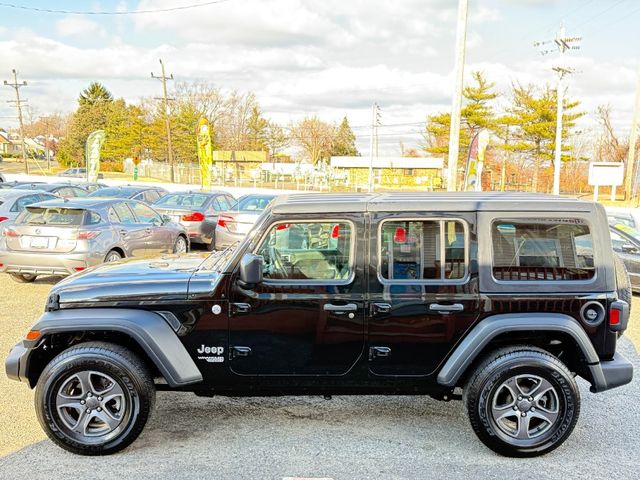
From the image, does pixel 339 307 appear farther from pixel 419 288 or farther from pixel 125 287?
pixel 125 287

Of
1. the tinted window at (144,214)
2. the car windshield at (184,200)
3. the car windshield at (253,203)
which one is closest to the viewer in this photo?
the tinted window at (144,214)

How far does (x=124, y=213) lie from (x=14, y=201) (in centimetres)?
423

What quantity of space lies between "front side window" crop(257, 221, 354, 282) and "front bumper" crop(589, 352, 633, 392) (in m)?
1.91

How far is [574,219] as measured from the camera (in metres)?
3.95

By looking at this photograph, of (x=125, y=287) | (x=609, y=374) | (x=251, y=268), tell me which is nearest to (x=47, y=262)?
(x=125, y=287)

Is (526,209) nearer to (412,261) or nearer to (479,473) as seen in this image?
(412,261)

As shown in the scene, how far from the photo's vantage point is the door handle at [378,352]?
13.0ft

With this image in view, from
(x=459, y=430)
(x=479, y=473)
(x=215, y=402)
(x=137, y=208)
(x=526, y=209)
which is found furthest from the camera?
(x=137, y=208)

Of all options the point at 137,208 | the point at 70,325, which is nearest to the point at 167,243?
the point at 137,208

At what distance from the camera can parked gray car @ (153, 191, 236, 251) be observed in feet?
43.8

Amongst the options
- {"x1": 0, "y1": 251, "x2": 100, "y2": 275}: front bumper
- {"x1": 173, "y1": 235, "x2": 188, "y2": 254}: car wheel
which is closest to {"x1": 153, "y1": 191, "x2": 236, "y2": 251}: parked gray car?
{"x1": 173, "y1": 235, "x2": 188, "y2": 254}: car wheel

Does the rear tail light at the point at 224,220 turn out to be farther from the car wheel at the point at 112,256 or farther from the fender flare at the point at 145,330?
the fender flare at the point at 145,330

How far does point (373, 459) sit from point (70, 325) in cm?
227

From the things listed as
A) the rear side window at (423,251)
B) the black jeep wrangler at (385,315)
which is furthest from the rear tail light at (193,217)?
the rear side window at (423,251)
